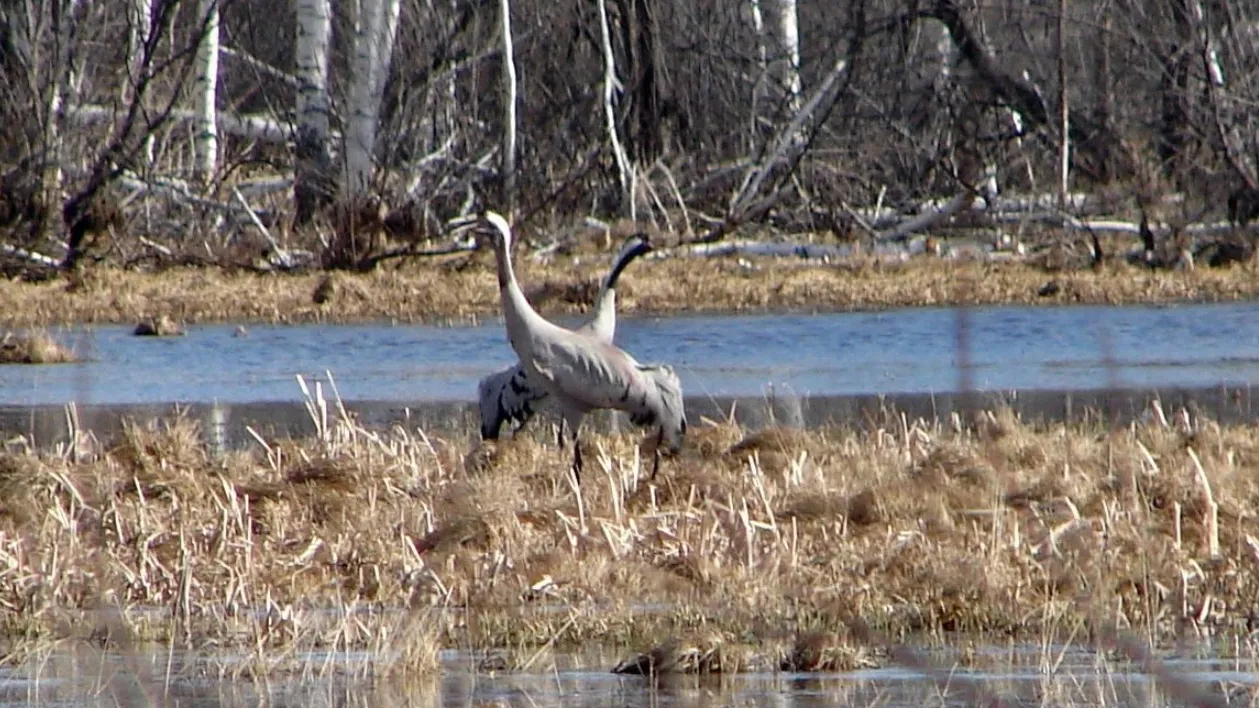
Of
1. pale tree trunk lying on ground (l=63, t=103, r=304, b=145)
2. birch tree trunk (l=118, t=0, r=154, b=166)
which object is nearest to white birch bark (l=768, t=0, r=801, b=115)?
pale tree trunk lying on ground (l=63, t=103, r=304, b=145)

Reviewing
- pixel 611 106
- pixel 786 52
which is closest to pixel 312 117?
pixel 611 106

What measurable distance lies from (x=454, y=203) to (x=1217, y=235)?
659 centimetres

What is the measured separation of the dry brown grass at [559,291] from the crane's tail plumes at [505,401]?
7437mm

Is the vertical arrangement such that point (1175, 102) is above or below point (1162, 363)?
above

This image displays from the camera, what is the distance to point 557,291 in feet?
56.9

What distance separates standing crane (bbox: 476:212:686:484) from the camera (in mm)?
8789

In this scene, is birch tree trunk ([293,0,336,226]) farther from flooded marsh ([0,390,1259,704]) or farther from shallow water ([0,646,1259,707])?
shallow water ([0,646,1259,707])

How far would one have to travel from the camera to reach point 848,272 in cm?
1947

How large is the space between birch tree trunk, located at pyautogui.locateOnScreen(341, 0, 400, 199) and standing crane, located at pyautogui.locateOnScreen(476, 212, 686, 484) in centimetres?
1105

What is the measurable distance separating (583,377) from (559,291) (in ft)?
28.1

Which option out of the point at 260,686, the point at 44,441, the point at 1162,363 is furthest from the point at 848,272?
the point at 260,686

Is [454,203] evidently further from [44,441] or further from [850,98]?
[44,441]

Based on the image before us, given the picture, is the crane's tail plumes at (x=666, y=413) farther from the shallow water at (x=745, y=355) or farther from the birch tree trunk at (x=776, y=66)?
the birch tree trunk at (x=776, y=66)

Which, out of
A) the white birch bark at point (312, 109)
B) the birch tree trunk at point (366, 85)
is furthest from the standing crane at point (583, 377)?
the white birch bark at point (312, 109)
